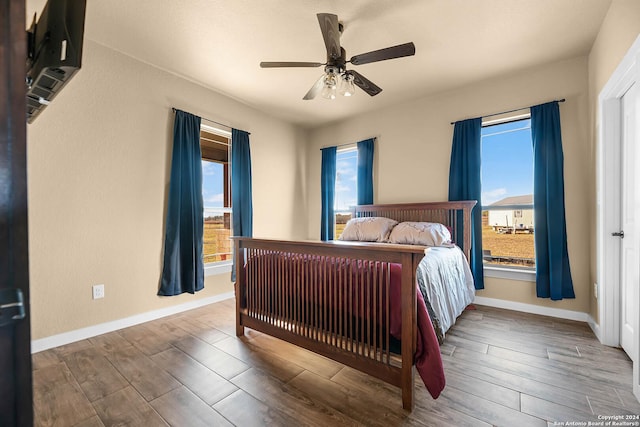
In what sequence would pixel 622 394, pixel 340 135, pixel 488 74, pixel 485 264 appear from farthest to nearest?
pixel 340 135
pixel 485 264
pixel 488 74
pixel 622 394

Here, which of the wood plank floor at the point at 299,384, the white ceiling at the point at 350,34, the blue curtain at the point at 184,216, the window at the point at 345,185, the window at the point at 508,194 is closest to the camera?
the wood plank floor at the point at 299,384

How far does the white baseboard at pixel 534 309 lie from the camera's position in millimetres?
2621

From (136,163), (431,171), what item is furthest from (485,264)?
(136,163)

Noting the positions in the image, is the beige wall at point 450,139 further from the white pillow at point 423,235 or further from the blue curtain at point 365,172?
the white pillow at point 423,235

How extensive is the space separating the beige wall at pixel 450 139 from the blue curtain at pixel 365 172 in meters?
0.10

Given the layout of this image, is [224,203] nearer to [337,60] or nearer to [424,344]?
[337,60]

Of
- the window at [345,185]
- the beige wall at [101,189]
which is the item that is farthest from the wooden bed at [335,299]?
the window at [345,185]

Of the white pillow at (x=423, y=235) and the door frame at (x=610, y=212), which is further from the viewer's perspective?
the white pillow at (x=423, y=235)

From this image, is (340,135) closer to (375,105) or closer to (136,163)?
(375,105)

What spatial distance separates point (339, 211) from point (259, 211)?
132 cm

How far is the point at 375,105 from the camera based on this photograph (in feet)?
12.5

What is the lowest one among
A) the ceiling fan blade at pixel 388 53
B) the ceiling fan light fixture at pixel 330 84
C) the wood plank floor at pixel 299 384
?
the wood plank floor at pixel 299 384

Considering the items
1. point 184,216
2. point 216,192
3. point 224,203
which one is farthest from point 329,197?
point 184,216

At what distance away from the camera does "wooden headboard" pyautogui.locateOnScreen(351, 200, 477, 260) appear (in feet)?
10.1
